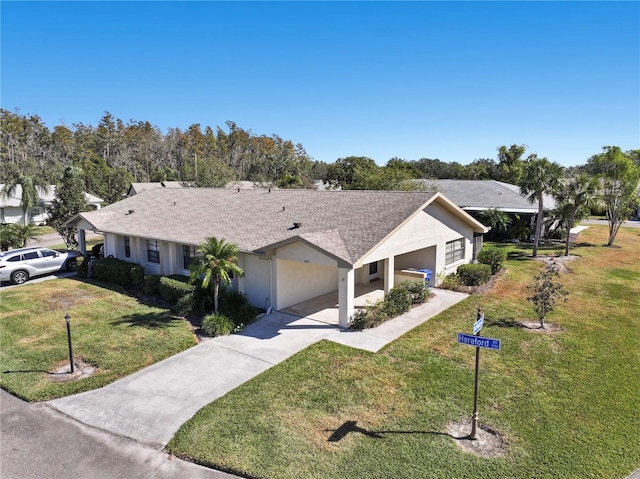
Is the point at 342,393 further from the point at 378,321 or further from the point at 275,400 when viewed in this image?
the point at 378,321

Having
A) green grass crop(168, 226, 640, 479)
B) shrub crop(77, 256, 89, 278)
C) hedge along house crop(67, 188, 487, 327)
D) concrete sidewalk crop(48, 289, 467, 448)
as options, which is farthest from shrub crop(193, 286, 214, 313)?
shrub crop(77, 256, 89, 278)

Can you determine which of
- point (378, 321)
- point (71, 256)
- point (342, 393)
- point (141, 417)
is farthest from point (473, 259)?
point (71, 256)

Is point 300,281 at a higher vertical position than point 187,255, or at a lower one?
lower

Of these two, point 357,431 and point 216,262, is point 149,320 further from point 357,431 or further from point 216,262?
point 357,431

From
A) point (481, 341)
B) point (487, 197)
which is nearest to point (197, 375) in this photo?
point (481, 341)

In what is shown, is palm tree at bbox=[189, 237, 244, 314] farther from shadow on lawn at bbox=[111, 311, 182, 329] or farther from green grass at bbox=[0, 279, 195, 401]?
shadow on lawn at bbox=[111, 311, 182, 329]

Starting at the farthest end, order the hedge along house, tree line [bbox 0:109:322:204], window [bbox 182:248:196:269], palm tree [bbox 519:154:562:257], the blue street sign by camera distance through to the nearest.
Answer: tree line [bbox 0:109:322:204] < palm tree [bbox 519:154:562:257] < window [bbox 182:248:196:269] < the hedge along house < the blue street sign
